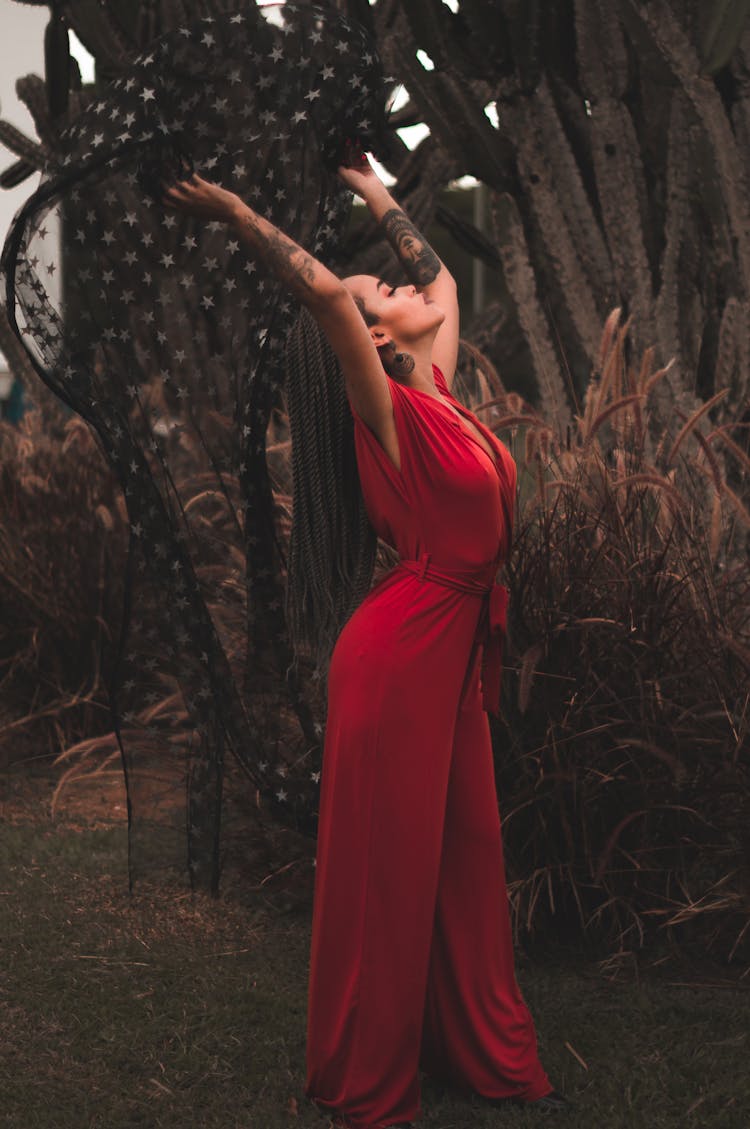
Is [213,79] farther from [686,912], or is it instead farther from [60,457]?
[60,457]

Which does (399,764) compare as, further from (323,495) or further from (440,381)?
(440,381)

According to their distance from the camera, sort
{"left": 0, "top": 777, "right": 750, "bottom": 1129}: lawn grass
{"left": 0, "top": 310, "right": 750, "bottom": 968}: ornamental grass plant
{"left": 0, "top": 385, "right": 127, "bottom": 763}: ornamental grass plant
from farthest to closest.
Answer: {"left": 0, "top": 385, "right": 127, "bottom": 763}: ornamental grass plant < {"left": 0, "top": 310, "right": 750, "bottom": 968}: ornamental grass plant < {"left": 0, "top": 777, "right": 750, "bottom": 1129}: lawn grass

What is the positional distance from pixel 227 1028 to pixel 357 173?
2130mm

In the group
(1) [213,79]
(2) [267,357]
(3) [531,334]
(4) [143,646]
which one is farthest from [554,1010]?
(3) [531,334]

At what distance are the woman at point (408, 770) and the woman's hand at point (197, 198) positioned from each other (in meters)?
0.04

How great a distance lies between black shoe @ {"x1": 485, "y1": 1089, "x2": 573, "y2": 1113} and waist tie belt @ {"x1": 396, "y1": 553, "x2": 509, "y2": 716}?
2.78 ft

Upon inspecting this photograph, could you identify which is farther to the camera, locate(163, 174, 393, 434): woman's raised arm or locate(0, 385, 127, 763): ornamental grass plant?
locate(0, 385, 127, 763): ornamental grass plant

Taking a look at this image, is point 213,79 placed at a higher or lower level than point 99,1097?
higher

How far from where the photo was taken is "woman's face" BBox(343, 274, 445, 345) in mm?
2986

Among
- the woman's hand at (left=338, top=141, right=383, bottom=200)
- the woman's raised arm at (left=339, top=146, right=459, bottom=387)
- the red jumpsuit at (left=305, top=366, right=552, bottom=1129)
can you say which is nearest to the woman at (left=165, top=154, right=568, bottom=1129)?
the red jumpsuit at (left=305, top=366, right=552, bottom=1129)

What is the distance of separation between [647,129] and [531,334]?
1.28 metres

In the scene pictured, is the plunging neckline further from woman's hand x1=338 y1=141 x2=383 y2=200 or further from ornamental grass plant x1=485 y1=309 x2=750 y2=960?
ornamental grass plant x1=485 y1=309 x2=750 y2=960

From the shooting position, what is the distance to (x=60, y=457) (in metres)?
6.91

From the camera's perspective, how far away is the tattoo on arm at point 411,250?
3.26m
